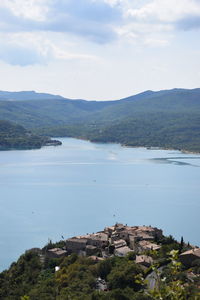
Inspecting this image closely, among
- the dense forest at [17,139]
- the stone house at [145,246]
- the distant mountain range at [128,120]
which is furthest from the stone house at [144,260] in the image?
the distant mountain range at [128,120]

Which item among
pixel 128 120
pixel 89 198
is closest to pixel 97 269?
pixel 89 198

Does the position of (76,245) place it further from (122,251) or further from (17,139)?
(17,139)

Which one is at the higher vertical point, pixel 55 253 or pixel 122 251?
pixel 122 251

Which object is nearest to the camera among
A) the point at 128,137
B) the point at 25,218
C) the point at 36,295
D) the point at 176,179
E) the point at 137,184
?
the point at 36,295

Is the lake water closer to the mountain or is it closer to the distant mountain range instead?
the distant mountain range

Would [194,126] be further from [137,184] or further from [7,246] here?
[7,246]

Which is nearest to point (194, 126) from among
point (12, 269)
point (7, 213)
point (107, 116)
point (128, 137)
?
point (128, 137)

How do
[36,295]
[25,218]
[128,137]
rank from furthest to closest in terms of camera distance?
[128,137] → [25,218] → [36,295]
